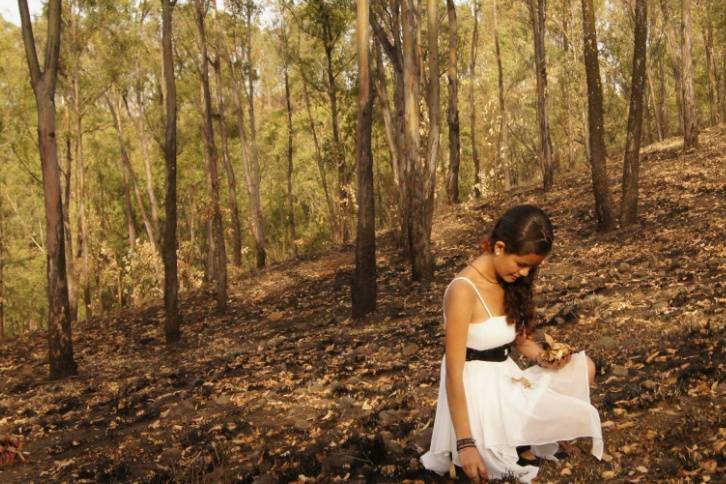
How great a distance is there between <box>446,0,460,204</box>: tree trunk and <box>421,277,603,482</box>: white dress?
18932mm

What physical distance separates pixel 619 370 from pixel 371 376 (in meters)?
3.24

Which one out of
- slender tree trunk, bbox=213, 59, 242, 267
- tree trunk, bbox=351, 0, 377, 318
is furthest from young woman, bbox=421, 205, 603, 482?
slender tree trunk, bbox=213, 59, 242, 267

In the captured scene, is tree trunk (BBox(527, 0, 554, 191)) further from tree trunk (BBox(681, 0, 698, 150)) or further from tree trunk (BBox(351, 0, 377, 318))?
tree trunk (BBox(351, 0, 377, 318))

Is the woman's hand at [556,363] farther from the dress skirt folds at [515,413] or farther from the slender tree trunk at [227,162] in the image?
the slender tree trunk at [227,162]

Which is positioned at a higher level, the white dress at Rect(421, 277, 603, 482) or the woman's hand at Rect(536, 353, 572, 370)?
the woman's hand at Rect(536, 353, 572, 370)

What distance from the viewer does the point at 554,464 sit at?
13.9ft

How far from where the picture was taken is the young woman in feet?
11.5

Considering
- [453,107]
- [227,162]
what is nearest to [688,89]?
[453,107]

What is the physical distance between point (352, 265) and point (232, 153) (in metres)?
25.2

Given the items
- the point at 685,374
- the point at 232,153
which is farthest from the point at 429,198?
the point at 232,153

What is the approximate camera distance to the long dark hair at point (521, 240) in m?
3.42

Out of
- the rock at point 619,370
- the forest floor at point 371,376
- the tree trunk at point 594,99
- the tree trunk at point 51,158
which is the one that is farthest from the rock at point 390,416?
the tree trunk at point 594,99

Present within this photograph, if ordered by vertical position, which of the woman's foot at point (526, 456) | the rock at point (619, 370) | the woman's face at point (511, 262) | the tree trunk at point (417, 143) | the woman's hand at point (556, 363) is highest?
the tree trunk at point (417, 143)

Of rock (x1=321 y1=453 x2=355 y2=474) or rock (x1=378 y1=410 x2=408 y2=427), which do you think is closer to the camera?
rock (x1=321 y1=453 x2=355 y2=474)
